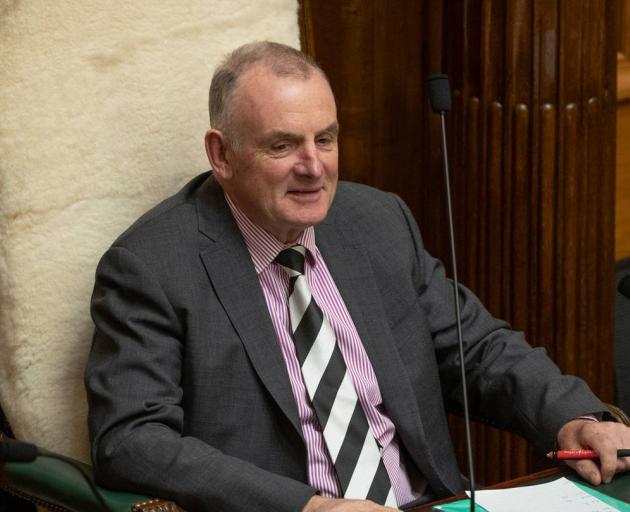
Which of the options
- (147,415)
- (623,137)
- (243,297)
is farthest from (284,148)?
(623,137)

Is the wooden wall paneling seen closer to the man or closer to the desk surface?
the man

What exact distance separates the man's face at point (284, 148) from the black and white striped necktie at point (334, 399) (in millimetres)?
96

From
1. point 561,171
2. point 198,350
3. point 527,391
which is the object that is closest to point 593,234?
point 561,171

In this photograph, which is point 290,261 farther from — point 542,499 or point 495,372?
point 542,499

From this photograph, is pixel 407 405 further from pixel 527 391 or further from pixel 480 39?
pixel 480 39

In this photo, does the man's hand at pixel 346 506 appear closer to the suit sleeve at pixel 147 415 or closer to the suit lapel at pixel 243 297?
the suit sleeve at pixel 147 415

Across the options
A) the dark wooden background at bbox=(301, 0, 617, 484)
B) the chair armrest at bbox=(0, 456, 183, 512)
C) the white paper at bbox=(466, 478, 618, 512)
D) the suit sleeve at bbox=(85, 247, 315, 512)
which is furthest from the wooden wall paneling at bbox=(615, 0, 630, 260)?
the chair armrest at bbox=(0, 456, 183, 512)

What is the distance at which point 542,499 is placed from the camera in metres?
1.63

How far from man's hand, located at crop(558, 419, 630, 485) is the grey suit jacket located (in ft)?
0.12

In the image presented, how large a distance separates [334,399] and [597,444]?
44 cm

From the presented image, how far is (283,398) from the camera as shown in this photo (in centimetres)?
181

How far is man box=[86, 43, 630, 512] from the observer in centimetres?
172

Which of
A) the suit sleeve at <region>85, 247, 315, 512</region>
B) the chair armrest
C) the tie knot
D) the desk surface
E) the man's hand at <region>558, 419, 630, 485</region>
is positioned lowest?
the desk surface

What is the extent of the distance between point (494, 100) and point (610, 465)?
0.98m
